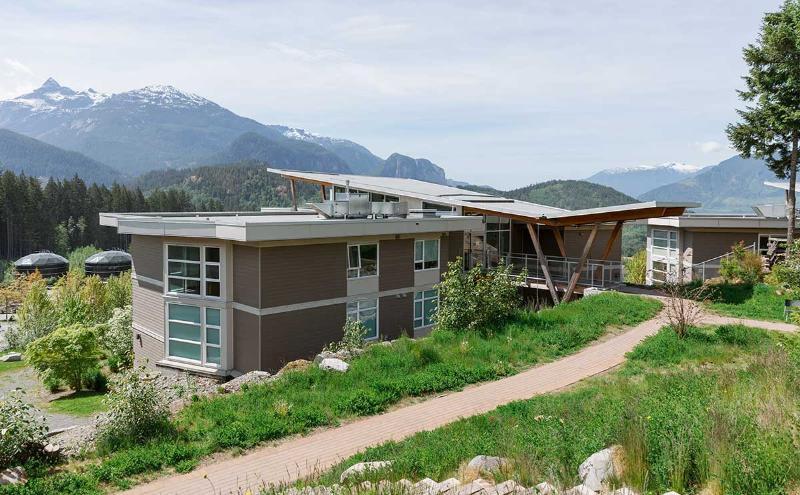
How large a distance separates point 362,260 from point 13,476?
13.1 m

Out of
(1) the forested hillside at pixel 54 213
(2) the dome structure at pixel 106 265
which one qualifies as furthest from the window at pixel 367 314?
(1) the forested hillside at pixel 54 213

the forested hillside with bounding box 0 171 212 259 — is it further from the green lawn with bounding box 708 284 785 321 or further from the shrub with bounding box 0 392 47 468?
the green lawn with bounding box 708 284 785 321

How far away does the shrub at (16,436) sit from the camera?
29.4ft

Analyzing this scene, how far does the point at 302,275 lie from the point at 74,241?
90.4 metres

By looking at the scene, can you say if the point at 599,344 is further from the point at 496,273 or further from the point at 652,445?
the point at 652,445

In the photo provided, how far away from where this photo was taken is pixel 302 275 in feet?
60.8

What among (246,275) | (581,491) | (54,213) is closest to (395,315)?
(246,275)

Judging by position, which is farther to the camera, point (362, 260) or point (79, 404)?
point (362, 260)

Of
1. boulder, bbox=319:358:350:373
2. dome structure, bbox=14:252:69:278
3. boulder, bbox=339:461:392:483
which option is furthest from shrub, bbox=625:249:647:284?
dome structure, bbox=14:252:69:278

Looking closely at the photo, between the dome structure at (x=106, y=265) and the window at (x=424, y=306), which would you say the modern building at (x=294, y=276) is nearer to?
the window at (x=424, y=306)

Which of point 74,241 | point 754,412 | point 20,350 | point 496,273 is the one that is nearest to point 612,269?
point 496,273

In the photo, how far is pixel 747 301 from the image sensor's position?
19.0m

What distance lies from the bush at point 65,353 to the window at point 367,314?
9.83 m

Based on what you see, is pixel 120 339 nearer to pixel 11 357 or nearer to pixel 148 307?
pixel 148 307
